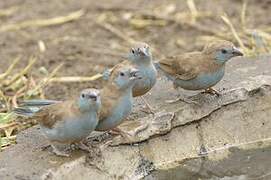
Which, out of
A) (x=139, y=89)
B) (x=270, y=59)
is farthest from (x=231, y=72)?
(x=139, y=89)

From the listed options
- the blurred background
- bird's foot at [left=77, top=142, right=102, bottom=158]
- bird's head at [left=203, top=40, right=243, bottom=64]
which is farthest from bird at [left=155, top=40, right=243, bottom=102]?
the blurred background

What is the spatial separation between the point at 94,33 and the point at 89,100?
4.59 metres

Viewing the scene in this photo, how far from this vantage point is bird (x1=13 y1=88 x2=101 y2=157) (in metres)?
4.66

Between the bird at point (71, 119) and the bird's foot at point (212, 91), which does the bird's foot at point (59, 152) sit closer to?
the bird at point (71, 119)

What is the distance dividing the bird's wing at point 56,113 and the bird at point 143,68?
0.72 m

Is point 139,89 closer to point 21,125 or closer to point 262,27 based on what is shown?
point 21,125

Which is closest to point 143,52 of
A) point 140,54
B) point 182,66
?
point 140,54

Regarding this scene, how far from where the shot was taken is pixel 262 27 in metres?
8.98

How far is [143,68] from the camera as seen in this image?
5465 millimetres

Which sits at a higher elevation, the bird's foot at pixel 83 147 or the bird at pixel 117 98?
the bird at pixel 117 98

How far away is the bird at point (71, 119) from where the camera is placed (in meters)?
4.66

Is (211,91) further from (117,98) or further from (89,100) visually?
(89,100)

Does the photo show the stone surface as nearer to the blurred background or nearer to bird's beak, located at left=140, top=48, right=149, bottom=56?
bird's beak, located at left=140, top=48, right=149, bottom=56

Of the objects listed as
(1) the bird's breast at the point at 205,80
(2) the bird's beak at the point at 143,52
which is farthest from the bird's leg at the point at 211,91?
(2) the bird's beak at the point at 143,52
